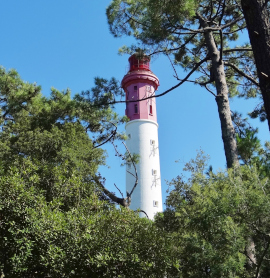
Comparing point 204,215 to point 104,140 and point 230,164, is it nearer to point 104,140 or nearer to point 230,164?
point 230,164

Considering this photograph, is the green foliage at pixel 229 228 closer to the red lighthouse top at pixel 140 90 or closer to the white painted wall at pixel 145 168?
the white painted wall at pixel 145 168

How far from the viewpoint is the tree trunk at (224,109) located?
7664 millimetres

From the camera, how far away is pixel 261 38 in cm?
410

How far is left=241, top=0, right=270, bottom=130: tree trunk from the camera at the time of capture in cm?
387

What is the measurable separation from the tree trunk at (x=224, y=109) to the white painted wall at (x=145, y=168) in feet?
36.6

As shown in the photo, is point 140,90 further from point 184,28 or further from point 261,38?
point 261,38

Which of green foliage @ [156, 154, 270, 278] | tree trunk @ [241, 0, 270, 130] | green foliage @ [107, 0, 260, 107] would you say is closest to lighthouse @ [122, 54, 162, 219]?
green foliage @ [107, 0, 260, 107]

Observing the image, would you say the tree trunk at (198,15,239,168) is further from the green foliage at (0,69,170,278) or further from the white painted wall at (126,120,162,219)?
the white painted wall at (126,120,162,219)

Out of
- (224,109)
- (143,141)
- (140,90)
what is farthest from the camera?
(140,90)

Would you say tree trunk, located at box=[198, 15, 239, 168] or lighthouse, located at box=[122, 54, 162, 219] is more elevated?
lighthouse, located at box=[122, 54, 162, 219]

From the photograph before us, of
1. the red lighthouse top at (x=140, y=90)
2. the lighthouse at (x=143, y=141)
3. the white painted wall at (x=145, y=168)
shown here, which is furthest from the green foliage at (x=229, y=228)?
the red lighthouse top at (x=140, y=90)

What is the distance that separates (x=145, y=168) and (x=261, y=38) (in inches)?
643

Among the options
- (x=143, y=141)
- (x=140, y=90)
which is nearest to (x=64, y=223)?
(x=143, y=141)

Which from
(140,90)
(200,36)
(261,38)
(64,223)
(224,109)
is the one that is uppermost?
(140,90)
